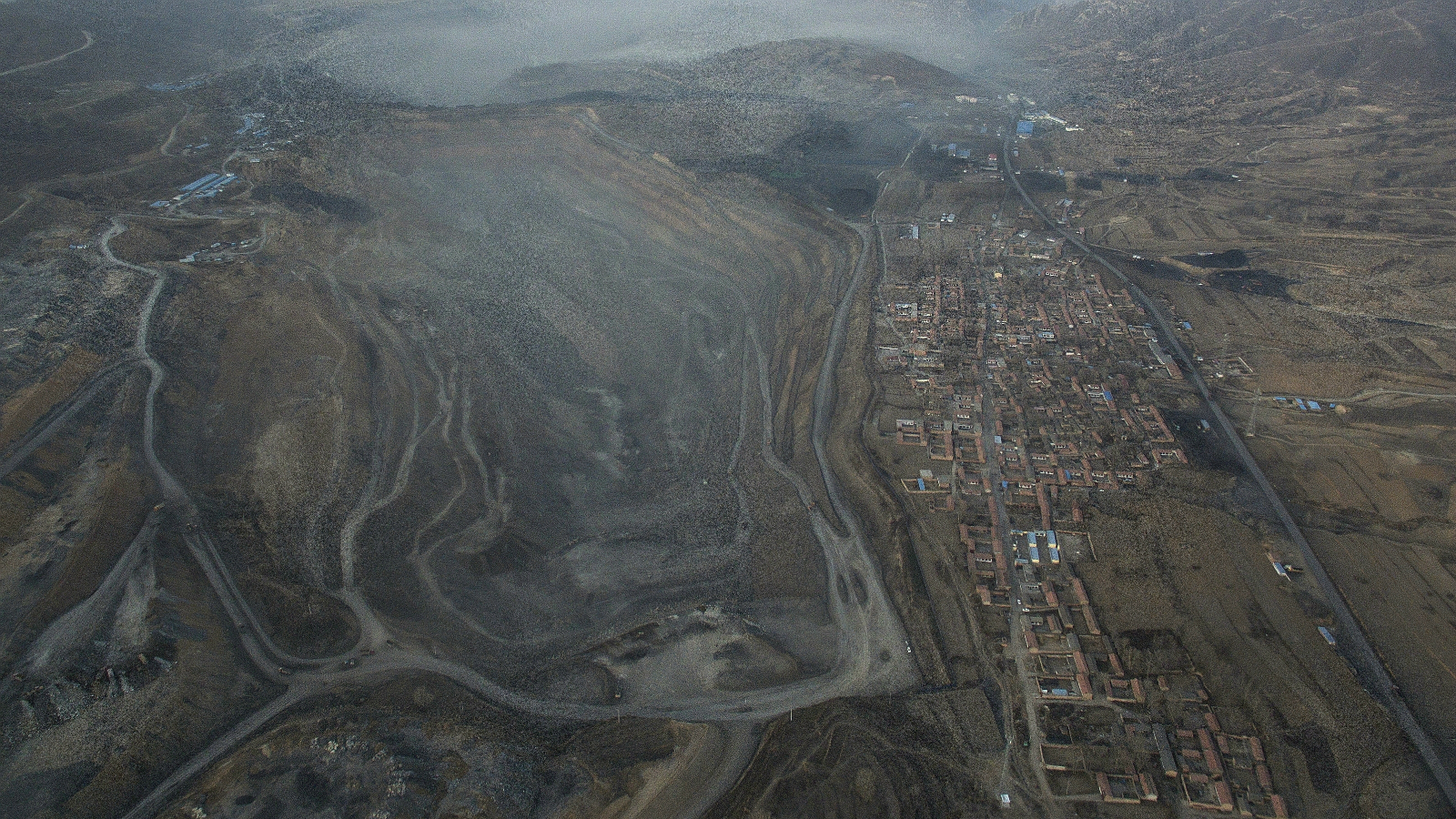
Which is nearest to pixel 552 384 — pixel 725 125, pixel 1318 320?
pixel 725 125

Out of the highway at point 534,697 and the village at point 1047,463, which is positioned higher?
the village at point 1047,463

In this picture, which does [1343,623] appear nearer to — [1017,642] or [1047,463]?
[1047,463]

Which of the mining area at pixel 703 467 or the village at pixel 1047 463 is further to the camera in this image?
the village at pixel 1047 463

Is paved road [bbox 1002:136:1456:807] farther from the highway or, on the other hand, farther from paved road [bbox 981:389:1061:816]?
the highway

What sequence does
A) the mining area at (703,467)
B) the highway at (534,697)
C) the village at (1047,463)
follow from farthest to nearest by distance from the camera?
the highway at (534,697) → the village at (1047,463) → the mining area at (703,467)

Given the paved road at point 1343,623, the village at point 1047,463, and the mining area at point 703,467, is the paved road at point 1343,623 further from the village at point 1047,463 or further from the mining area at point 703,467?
the village at point 1047,463

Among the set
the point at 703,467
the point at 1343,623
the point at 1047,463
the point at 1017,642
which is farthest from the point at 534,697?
the point at 1343,623

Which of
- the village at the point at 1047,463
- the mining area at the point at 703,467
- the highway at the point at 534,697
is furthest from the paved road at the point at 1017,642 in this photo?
the highway at the point at 534,697
